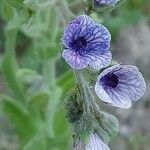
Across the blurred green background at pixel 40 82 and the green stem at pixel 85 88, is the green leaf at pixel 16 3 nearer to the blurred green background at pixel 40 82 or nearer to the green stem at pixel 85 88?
the blurred green background at pixel 40 82

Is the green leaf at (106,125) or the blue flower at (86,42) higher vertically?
the blue flower at (86,42)

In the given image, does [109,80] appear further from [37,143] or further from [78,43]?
[37,143]

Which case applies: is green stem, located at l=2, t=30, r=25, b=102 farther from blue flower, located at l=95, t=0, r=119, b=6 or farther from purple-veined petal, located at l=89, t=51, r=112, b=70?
purple-veined petal, located at l=89, t=51, r=112, b=70

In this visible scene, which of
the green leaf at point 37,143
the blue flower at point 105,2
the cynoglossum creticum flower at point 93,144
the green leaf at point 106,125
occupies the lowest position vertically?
the cynoglossum creticum flower at point 93,144

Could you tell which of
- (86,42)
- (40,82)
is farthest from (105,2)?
(40,82)

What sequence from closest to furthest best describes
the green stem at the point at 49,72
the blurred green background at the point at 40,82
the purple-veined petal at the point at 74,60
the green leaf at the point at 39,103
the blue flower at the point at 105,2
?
the purple-veined petal at the point at 74,60 → the blue flower at the point at 105,2 → the blurred green background at the point at 40,82 → the green leaf at the point at 39,103 → the green stem at the point at 49,72

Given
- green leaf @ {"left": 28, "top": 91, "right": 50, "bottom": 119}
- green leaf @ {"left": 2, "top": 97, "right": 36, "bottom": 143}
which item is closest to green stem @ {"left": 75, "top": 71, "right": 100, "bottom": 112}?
green leaf @ {"left": 28, "top": 91, "right": 50, "bottom": 119}

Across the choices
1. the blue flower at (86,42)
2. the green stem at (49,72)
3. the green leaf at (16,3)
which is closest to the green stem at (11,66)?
the green stem at (49,72)
